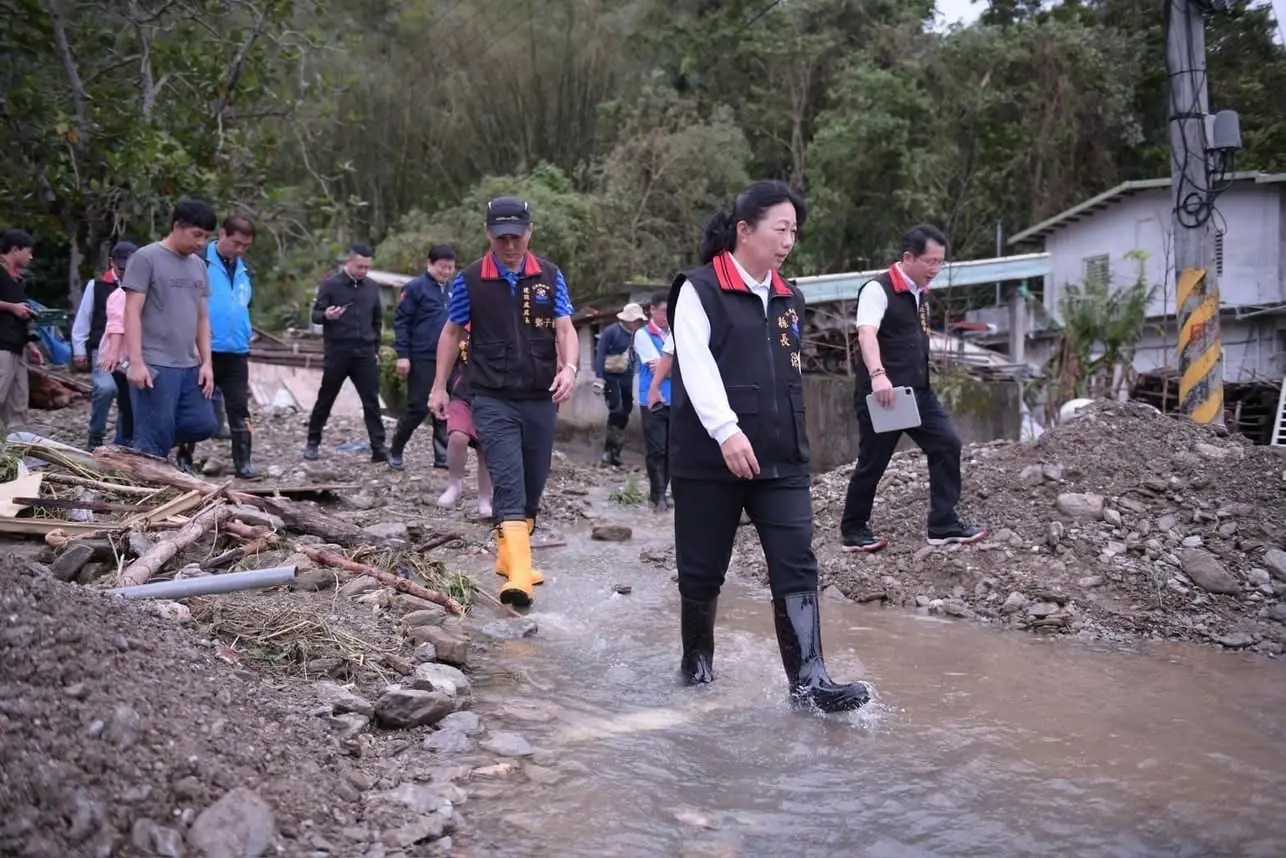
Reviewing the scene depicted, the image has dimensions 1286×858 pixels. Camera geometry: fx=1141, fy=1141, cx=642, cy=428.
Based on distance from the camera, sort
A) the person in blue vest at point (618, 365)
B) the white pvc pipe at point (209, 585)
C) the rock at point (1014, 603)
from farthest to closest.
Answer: the person in blue vest at point (618, 365)
the rock at point (1014, 603)
the white pvc pipe at point (209, 585)

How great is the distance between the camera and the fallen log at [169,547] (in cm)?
482

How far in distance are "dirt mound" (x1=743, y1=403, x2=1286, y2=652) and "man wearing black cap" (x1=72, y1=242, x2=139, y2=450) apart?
470 cm

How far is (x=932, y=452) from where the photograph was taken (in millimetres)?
6918

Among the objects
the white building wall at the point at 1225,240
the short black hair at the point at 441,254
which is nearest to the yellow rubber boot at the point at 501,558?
the short black hair at the point at 441,254

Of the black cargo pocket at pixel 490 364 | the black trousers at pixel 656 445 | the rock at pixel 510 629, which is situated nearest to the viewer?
the rock at pixel 510 629

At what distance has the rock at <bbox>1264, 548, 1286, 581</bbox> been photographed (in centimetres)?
624

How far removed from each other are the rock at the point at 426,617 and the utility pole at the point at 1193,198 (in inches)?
267

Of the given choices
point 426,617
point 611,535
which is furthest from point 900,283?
point 426,617

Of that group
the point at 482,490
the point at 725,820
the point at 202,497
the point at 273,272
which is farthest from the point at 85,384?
the point at 725,820

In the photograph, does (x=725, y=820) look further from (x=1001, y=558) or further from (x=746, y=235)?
(x=1001, y=558)

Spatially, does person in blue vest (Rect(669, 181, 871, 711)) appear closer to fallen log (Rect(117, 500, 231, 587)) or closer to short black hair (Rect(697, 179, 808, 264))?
short black hair (Rect(697, 179, 808, 264))

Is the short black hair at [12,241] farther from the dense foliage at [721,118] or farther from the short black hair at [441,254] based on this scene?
the dense foliage at [721,118]

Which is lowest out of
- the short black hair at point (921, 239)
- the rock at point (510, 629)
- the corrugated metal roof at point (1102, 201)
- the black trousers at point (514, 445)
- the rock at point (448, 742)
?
the rock at point (510, 629)

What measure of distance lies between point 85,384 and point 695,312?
34.5 ft
